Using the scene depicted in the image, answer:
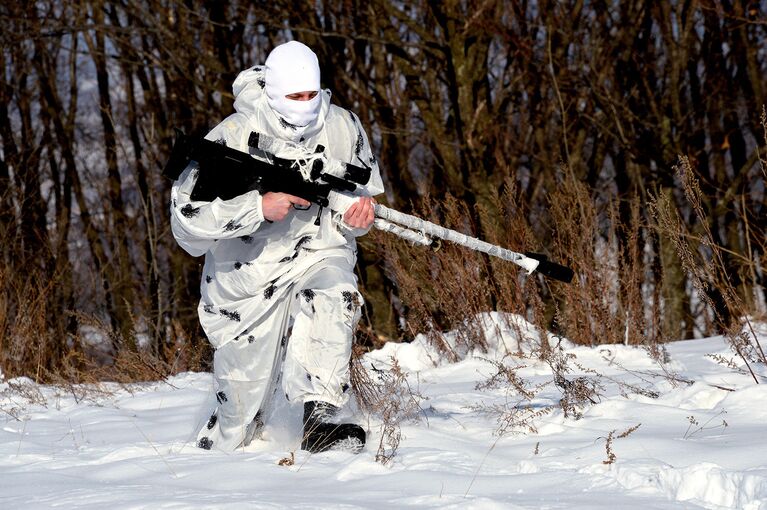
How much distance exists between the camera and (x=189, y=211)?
3.69 meters

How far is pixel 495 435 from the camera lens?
3676mm

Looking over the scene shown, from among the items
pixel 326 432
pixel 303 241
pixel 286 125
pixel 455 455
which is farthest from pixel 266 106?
pixel 455 455

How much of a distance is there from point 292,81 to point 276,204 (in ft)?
1.56

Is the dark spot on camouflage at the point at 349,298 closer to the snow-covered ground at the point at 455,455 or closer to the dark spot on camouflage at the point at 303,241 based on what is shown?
the dark spot on camouflage at the point at 303,241

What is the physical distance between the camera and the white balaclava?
371cm

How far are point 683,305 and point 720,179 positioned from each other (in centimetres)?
317

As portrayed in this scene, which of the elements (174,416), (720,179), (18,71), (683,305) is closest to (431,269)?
(174,416)

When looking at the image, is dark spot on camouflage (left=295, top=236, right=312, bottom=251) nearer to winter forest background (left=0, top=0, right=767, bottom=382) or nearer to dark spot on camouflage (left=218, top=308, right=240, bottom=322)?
dark spot on camouflage (left=218, top=308, right=240, bottom=322)

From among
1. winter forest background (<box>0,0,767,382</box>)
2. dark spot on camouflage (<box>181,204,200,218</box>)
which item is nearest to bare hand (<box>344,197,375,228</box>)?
dark spot on camouflage (<box>181,204,200,218</box>)

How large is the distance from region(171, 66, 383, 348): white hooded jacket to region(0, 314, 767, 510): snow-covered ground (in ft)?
1.69

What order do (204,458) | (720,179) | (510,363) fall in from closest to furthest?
(204,458) → (510,363) → (720,179)

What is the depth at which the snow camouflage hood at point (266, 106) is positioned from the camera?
3.77 metres

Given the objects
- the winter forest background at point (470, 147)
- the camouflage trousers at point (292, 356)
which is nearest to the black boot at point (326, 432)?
the camouflage trousers at point (292, 356)

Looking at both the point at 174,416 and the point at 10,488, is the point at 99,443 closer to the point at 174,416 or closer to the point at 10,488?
the point at 174,416
